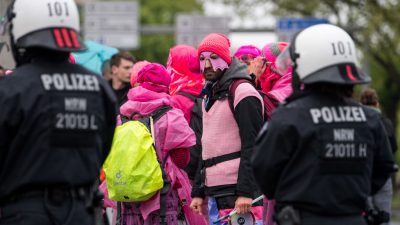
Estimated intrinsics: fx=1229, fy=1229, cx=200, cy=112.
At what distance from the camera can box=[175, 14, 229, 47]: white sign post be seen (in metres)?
32.3

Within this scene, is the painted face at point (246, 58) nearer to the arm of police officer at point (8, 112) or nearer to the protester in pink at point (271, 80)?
the protester in pink at point (271, 80)

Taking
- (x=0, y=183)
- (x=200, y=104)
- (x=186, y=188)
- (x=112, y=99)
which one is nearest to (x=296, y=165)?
(x=112, y=99)

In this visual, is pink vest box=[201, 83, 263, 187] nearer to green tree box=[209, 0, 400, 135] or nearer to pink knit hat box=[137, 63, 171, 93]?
pink knit hat box=[137, 63, 171, 93]

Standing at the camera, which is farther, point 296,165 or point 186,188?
point 186,188

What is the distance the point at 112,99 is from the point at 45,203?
2.51 feet

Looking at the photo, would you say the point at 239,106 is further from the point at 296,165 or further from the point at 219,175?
the point at 296,165

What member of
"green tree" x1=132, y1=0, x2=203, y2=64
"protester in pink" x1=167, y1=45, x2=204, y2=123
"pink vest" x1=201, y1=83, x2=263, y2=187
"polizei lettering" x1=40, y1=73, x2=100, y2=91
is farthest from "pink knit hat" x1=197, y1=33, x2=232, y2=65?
"green tree" x1=132, y1=0, x2=203, y2=64

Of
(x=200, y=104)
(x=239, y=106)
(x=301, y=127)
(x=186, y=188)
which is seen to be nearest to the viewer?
(x=301, y=127)

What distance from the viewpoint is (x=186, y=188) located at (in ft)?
33.1

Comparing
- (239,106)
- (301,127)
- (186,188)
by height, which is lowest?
(186,188)

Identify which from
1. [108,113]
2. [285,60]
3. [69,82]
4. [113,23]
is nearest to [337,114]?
[285,60]

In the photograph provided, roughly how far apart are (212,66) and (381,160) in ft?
9.10

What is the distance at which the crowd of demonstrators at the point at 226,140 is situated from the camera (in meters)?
9.13

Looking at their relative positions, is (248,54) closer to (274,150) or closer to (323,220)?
(274,150)
